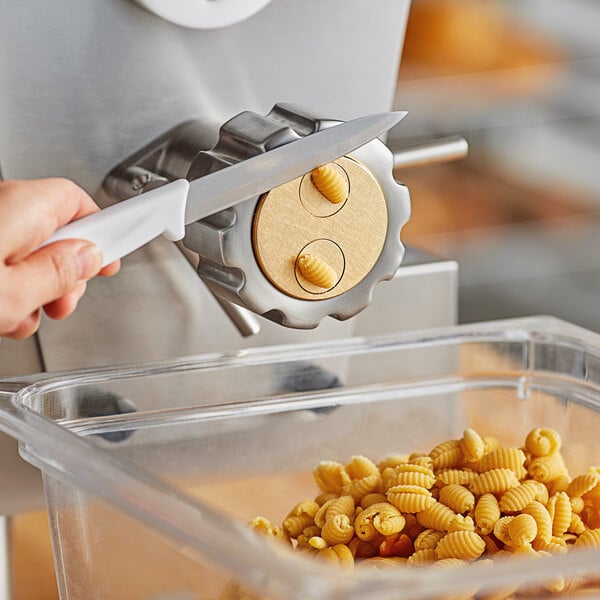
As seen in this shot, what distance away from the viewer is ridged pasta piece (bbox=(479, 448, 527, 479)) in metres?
0.41

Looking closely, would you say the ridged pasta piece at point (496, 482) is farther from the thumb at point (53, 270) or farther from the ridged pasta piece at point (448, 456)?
the thumb at point (53, 270)

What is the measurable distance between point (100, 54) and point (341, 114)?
0.12 m

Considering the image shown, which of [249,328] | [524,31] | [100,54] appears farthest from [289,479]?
[524,31]

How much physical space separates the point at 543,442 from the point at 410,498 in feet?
0.23

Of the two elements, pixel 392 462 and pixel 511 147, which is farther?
pixel 511 147

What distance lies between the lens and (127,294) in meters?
0.48

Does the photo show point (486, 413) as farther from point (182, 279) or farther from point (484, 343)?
point (182, 279)

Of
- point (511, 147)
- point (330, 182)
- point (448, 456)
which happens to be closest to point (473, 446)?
point (448, 456)

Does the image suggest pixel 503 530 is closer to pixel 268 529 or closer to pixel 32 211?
pixel 268 529

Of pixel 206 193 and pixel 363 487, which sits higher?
pixel 206 193

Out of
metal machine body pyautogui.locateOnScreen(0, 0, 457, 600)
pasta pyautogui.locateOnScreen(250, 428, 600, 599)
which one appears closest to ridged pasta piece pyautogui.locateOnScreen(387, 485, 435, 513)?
pasta pyautogui.locateOnScreen(250, 428, 600, 599)

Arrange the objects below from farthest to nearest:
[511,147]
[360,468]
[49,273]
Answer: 1. [511,147]
2. [360,468]
3. [49,273]

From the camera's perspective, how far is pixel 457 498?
0.39m

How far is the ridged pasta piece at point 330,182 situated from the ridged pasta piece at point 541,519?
4.9 inches
